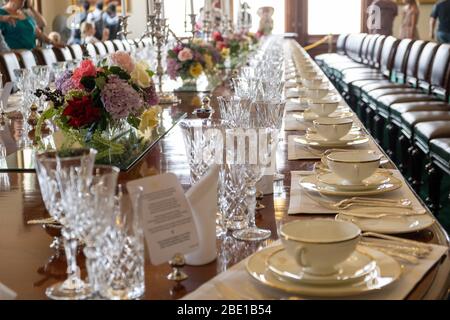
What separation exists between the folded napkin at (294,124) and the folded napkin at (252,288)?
5.07 ft

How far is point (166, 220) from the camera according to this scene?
119cm

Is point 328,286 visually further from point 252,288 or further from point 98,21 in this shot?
point 98,21

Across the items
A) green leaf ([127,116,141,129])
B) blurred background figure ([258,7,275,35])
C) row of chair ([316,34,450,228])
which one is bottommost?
row of chair ([316,34,450,228])

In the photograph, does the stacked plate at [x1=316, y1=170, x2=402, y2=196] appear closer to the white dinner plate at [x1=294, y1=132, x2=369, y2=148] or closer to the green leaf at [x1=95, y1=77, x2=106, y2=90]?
the white dinner plate at [x1=294, y1=132, x2=369, y2=148]

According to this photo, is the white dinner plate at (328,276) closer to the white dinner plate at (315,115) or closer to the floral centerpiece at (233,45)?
the white dinner plate at (315,115)

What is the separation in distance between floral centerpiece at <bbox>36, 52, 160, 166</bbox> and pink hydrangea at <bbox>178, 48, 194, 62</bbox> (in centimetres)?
221

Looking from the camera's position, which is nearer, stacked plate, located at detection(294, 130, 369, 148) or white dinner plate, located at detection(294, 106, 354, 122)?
stacked plate, located at detection(294, 130, 369, 148)

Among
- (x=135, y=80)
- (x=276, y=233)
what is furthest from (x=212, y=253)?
(x=135, y=80)

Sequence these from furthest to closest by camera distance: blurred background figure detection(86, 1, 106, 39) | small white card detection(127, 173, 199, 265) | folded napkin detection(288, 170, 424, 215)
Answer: blurred background figure detection(86, 1, 106, 39) < folded napkin detection(288, 170, 424, 215) < small white card detection(127, 173, 199, 265)

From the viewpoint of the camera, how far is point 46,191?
3.75ft

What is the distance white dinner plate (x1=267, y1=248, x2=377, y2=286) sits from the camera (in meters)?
1.08

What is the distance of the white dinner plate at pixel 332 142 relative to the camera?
7.47ft

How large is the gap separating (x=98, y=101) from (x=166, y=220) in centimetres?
90

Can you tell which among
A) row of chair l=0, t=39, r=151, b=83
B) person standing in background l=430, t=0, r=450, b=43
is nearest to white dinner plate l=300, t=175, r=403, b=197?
Answer: row of chair l=0, t=39, r=151, b=83
